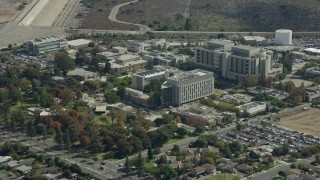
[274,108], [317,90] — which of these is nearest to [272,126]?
[274,108]

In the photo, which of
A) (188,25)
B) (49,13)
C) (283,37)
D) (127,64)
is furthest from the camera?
(49,13)

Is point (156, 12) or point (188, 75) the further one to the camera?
point (156, 12)

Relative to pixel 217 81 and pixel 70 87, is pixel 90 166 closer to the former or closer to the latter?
pixel 70 87

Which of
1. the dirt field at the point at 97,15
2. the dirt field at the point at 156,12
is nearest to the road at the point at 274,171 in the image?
the dirt field at the point at 156,12

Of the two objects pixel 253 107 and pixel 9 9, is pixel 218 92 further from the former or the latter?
pixel 9 9

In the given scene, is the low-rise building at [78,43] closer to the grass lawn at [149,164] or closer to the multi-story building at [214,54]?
the multi-story building at [214,54]

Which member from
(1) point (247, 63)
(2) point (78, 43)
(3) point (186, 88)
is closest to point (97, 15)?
(2) point (78, 43)
